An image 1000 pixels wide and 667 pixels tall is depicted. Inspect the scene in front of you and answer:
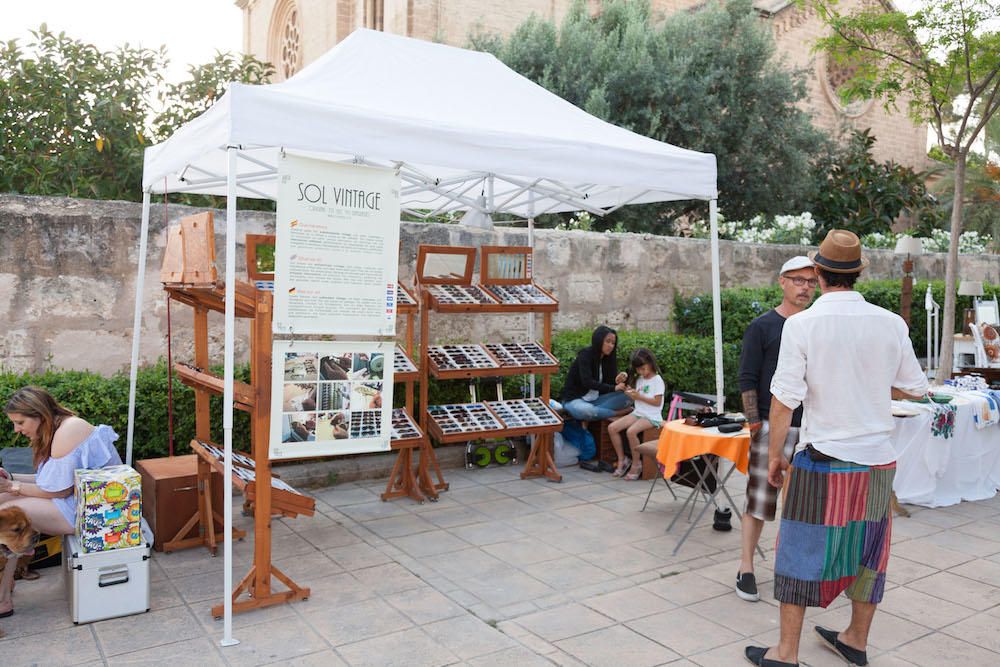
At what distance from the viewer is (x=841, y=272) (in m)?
3.26

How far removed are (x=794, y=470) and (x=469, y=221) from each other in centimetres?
418

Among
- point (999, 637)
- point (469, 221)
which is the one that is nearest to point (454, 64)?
point (469, 221)

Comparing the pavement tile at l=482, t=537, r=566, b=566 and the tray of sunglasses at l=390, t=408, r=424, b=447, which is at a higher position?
the tray of sunglasses at l=390, t=408, r=424, b=447

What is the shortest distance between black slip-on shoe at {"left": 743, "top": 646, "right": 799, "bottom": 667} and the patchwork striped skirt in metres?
0.26

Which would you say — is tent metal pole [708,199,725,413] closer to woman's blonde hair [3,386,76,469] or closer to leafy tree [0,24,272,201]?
woman's blonde hair [3,386,76,469]

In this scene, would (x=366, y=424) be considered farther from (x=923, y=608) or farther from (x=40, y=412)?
(x=923, y=608)

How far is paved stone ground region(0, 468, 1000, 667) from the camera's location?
3543mm

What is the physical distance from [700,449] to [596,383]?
2.14m

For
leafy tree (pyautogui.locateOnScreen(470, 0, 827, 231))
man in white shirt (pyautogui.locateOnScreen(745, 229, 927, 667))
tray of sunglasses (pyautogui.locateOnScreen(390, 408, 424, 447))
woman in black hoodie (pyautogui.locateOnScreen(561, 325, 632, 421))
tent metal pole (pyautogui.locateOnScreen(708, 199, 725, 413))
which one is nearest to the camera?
man in white shirt (pyautogui.locateOnScreen(745, 229, 927, 667))

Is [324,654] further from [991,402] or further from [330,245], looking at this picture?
[991,402]

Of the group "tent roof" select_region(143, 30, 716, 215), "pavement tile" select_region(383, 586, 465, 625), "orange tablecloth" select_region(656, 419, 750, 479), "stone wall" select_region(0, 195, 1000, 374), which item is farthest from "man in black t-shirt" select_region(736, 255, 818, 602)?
"stone wall" select_region(0, 195, 1000, 374)

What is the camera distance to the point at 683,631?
3.79 metres

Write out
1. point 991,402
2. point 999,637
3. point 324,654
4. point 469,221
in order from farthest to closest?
1. point 469,221
2. point 991,402
3. point 999,637
4. point 324,654

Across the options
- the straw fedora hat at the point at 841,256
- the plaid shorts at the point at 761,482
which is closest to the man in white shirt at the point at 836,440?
the straw fedora hat at the point at 841,256
